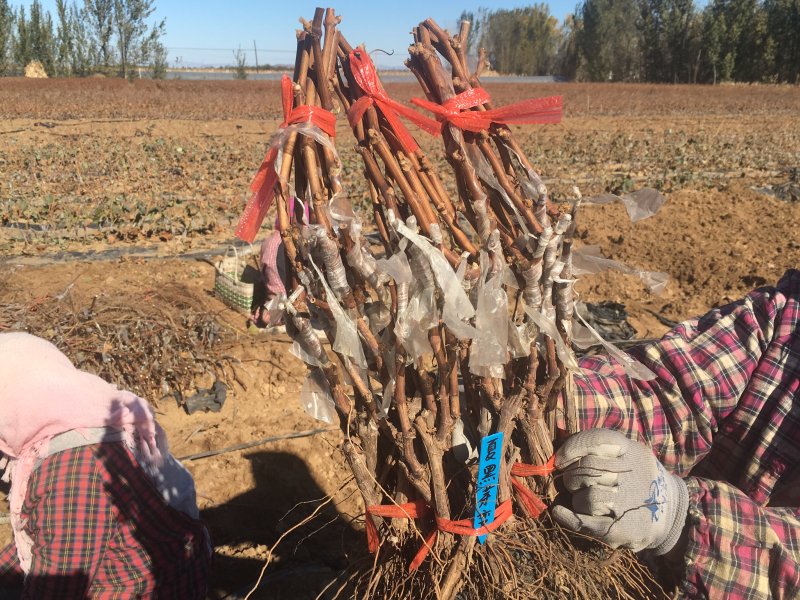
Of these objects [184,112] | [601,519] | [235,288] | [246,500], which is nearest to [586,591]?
[601,519]

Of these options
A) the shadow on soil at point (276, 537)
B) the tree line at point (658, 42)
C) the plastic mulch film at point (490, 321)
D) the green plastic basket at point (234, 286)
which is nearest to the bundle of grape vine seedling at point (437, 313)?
the plastic mulch film at point (490, 321)

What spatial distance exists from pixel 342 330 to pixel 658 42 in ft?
152

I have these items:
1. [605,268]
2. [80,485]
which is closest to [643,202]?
[605,268]

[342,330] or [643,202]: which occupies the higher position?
[643,202]

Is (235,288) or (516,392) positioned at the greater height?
(516,392)

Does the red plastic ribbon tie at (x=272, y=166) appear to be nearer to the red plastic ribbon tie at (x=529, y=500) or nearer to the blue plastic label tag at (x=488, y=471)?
the blue plastic label tag at (x=488, y=471)

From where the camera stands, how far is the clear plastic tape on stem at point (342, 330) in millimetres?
863

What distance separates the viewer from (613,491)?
3.54ft

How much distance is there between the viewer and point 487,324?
→ 87 cm

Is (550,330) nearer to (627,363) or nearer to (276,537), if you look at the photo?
(627,363)

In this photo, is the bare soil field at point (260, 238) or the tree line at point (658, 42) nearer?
the bare soil field at point (260, 238)

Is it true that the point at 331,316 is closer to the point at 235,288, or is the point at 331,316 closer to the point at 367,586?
the point at 367,586

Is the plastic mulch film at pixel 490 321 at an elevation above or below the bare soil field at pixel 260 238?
above

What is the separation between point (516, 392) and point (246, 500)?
1927 mm
